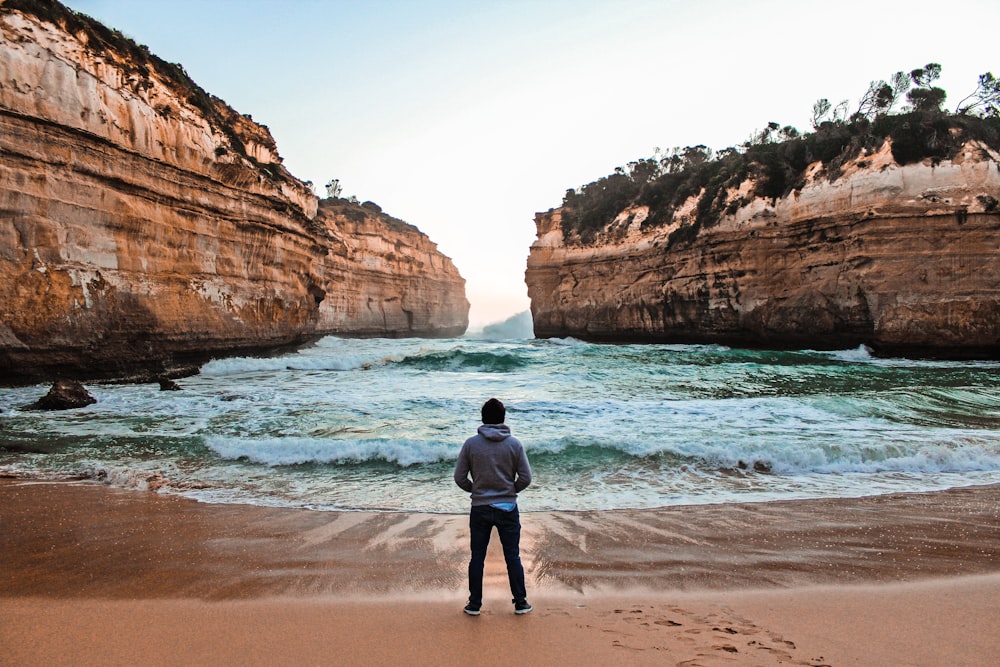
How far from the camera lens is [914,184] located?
18250 millimetres

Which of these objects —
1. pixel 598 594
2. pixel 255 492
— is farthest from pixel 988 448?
pixel 255 492

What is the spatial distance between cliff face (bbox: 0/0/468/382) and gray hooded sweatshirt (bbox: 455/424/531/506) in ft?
41.3

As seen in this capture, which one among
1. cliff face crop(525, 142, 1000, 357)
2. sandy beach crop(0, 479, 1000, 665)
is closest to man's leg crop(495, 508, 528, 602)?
sandy beach crop(0, 479, 1000, 665)

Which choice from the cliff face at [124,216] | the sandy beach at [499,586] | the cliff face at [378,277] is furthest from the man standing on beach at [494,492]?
the cliff face at [378,277]

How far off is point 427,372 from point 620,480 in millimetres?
12320

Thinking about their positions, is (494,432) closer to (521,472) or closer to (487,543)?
(521,472)

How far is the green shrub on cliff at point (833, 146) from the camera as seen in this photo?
61.5ft

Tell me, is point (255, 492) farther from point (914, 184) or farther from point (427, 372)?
point (914, 184)

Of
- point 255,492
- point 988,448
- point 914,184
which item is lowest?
point 988,448

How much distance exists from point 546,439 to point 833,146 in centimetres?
2127

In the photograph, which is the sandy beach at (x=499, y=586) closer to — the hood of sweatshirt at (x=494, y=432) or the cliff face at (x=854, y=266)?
the hood of sweatshirt at (x=494, y=432)

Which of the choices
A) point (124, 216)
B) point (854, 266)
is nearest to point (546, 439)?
point (124, 216)

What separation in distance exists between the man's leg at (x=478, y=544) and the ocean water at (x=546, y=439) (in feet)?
6.81

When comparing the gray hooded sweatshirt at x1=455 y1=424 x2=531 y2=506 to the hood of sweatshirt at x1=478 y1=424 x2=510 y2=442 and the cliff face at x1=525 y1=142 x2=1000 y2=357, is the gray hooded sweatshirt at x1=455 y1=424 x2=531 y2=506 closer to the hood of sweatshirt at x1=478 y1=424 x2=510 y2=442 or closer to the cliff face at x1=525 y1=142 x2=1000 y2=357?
the hood of sweatshirt at x1=478 y1=424 x2=510 y2=442
